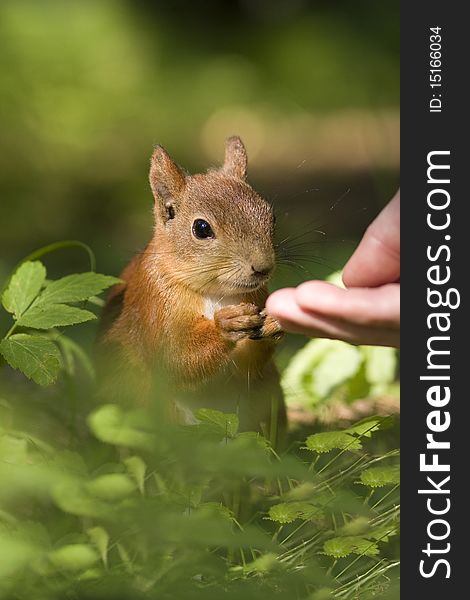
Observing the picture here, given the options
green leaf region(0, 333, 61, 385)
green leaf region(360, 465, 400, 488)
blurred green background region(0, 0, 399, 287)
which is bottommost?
green leaf region(360, 465, 400, 488)

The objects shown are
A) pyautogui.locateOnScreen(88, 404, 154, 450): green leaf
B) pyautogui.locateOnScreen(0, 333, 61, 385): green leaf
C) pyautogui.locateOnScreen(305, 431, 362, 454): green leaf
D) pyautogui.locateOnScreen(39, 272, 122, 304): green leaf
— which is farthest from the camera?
pyautogui.locateOnScreen(39, 272, 122, 304): green leaf

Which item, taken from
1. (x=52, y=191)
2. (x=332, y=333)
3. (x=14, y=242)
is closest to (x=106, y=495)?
(x=332, y=333)

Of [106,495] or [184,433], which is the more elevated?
[184,433]

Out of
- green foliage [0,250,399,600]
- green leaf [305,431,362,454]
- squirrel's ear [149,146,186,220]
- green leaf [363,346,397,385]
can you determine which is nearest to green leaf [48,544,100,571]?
green foliage [0,250,399,600]

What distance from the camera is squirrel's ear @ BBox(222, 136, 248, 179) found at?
320 centimetres

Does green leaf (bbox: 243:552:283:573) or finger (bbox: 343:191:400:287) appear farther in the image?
finger (bbox: 343:191:400:287)

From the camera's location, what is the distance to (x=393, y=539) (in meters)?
2.53

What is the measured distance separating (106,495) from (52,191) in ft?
18.7

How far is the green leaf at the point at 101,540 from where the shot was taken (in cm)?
212

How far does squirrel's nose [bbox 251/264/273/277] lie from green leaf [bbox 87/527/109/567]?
2.92ft

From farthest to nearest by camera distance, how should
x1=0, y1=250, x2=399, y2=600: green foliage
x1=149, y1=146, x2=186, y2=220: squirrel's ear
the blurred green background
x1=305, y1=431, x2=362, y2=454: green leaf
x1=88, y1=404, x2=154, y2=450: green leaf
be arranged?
the blurred green background → x1=149, y1=146, x2=186, y2=220: squirrel's ear → x1=305, y1=431, x2=362, y2=454: green leaf → x1=88, y1=404, x2=154, y2=450: green leaf → x1=0, y1=250, x2=399, y2=600: green foliage

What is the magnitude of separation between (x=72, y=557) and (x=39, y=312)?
0.87m

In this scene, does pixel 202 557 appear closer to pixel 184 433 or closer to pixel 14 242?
pixel 184 433

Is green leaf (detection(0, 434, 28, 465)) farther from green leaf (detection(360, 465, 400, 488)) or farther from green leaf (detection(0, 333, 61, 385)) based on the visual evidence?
green leaf (detection(360, 465, 400, 488))
